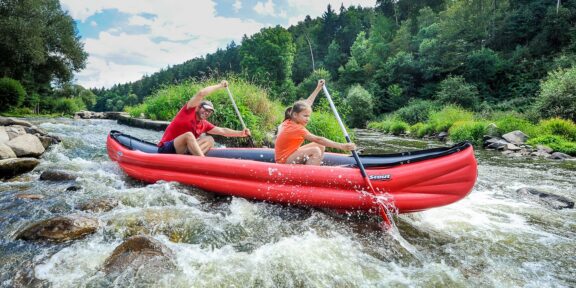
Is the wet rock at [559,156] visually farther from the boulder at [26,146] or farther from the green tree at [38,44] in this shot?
the green tree at [38,44]

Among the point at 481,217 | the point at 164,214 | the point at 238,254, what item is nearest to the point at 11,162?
the point at 164,214

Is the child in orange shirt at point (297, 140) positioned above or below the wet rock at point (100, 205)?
above

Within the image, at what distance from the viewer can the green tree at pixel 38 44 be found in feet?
64.0

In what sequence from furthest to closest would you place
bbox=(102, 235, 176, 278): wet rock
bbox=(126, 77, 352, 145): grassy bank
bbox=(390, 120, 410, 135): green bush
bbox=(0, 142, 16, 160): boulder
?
1. bbox=(390, 120, 410, 135): green bush
2. bbox=(126, 77, 352, 145): grassy bank
3. bbox=(0, 142, 16, 160): boulder
4. bbox=(102, 235, 176, 278): wet rock

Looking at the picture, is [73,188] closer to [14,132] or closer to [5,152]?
[5,152]

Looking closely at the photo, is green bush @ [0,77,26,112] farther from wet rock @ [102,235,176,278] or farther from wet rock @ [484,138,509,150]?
wet rock @ [484,138,509,150]

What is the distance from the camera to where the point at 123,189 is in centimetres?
414

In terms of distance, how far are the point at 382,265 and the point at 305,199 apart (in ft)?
3.83

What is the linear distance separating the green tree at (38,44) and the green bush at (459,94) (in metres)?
25.6

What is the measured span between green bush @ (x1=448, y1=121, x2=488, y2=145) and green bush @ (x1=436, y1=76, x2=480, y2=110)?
28.7 ft

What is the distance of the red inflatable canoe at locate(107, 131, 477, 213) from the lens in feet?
10.1

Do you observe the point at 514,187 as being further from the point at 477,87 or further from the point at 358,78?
the point at 358,78

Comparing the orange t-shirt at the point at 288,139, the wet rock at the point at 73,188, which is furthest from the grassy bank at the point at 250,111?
the wet rock at the point at 73,188

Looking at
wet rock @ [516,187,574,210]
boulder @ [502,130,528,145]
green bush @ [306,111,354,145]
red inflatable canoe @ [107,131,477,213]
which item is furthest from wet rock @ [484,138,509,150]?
red inflatable canoe @ [107,131,477,213]
